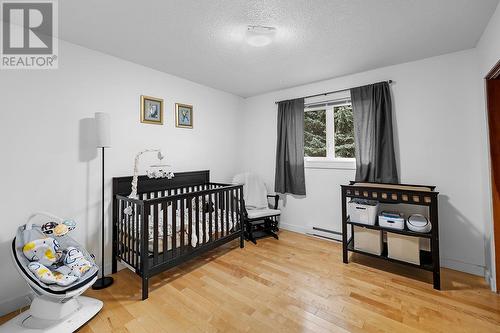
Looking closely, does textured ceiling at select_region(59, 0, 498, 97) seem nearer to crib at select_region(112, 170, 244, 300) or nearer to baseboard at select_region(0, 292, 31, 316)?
crib at select_region(112, 170, 244, 300)

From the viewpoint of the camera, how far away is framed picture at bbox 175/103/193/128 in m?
3.08

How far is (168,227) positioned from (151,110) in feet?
4.96

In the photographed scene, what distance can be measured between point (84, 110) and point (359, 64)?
3.19 m

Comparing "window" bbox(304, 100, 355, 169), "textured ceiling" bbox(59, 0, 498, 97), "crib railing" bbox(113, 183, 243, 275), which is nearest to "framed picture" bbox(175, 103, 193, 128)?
"textured ceiling" bbox(59, 0, 498, 97)

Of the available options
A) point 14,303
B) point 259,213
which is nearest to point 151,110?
point 259,213

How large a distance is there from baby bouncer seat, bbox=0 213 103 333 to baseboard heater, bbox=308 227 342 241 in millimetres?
2792

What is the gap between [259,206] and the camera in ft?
11.6

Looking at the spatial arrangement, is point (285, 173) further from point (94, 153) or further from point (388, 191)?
point (94, 153)

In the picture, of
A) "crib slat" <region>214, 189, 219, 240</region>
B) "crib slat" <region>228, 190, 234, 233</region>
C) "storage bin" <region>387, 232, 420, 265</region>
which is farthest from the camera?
"crib slat" <region>228, 190, 234, 233</region>

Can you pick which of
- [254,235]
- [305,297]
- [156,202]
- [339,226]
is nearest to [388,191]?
[339,226]

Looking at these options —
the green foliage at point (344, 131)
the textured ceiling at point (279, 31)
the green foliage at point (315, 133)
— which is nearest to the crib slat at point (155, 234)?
the textured ceiling at point (279, 31)

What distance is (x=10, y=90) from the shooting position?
1.80 metres

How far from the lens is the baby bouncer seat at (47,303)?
149 cm

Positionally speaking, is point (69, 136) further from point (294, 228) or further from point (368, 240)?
point (368, 240)
